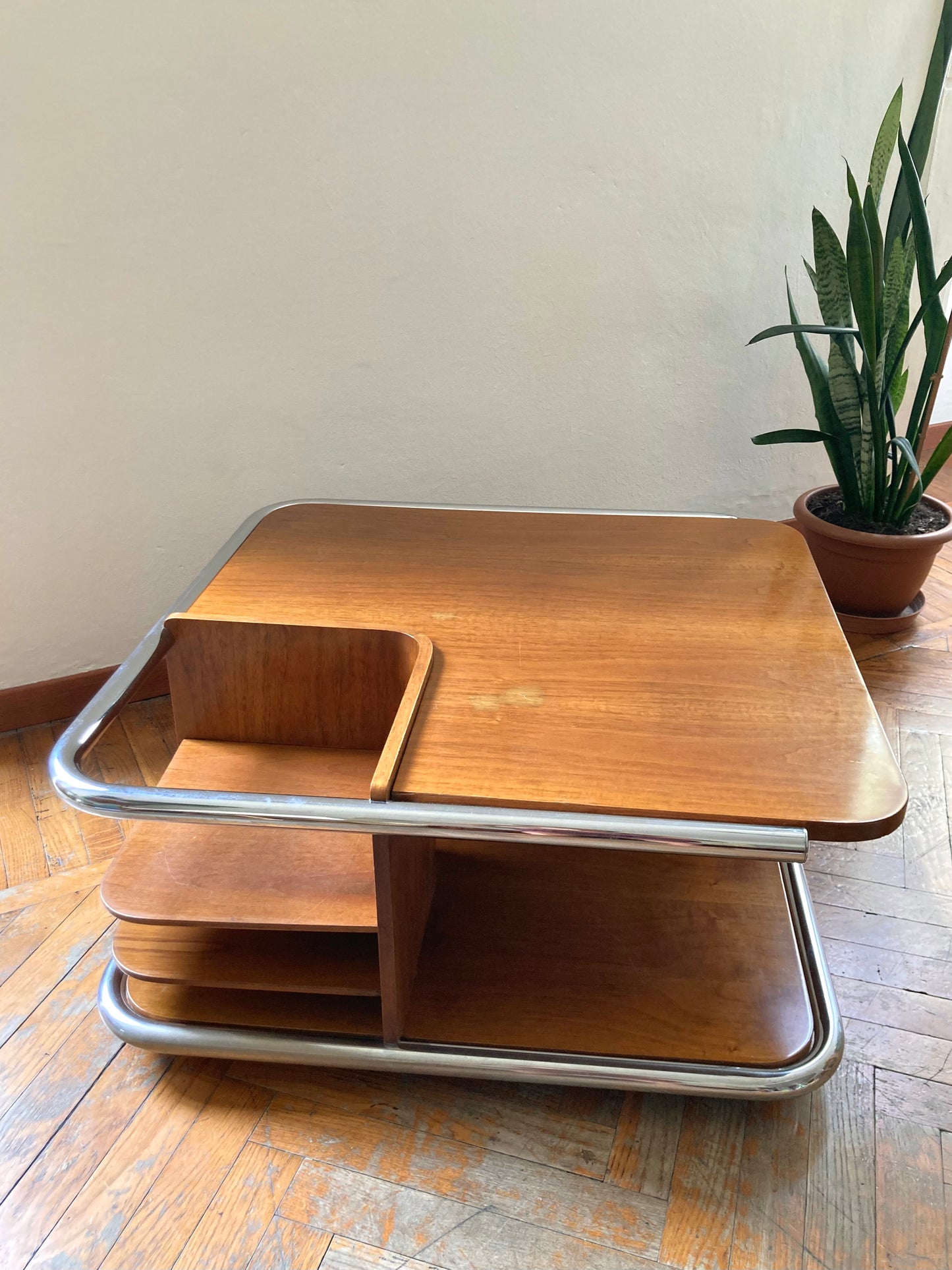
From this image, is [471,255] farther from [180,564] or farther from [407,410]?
[180,564]

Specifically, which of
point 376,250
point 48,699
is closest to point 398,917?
point 48,699

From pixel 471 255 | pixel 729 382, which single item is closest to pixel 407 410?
pixel 471 255

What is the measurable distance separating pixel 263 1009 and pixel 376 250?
4.14 feet

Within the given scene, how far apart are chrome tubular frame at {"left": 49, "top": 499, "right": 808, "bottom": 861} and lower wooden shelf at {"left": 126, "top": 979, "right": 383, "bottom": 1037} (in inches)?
11.8

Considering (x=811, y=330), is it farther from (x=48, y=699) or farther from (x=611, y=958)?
(x=48, y=699)

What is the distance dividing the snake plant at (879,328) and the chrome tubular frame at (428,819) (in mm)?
1207

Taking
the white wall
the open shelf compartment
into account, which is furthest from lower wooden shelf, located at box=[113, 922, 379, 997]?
the white wall

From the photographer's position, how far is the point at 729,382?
2.06 meters

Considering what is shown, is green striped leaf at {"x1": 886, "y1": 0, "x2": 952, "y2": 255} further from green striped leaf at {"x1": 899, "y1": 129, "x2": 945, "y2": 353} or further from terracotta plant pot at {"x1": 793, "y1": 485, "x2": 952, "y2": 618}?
terracotta plant pot at {"x1": 793, "y1": 485, "x2": 952, "y2": 618}

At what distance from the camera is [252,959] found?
3.38ft

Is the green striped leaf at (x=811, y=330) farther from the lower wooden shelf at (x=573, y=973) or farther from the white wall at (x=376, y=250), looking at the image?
the lower wooden shelf at (x=573, y=973)

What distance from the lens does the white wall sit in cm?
142

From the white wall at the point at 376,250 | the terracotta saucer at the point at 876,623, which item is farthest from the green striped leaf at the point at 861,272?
the terracotta saucer at the point at 876,623

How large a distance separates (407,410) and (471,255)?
1.01 ft
